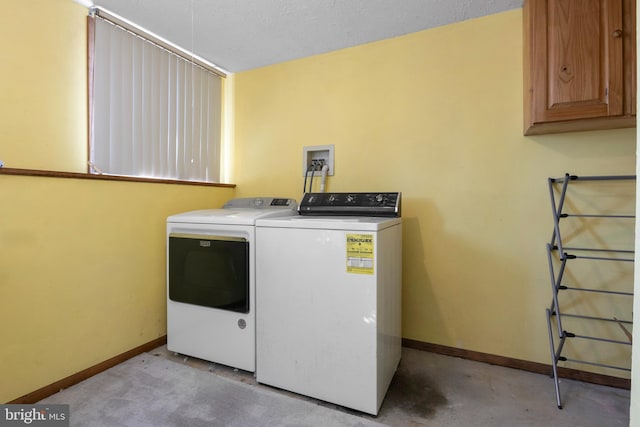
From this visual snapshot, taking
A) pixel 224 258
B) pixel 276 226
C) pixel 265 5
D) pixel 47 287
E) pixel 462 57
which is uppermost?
pixel 265 5

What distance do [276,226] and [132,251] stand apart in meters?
1.06

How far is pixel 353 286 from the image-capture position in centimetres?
153

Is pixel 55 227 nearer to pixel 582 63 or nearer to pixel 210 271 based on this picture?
pixel 210 271

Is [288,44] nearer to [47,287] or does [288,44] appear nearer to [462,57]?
[462,57]

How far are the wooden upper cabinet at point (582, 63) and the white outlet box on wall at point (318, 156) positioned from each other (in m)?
1.31

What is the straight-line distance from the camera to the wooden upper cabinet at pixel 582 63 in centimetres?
151

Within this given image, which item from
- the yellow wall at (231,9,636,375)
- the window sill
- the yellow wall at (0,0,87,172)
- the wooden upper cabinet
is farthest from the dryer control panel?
the yellow wall at (0,0,87,172)

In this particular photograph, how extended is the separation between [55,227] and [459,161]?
7.92ft

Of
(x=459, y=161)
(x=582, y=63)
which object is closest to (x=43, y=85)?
(x=459, y=161)

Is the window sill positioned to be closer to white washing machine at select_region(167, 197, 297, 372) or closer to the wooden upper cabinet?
white washing machine at select_region(167, 197, 297, 372)

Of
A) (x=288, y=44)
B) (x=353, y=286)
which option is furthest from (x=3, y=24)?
(x=353, y=286)

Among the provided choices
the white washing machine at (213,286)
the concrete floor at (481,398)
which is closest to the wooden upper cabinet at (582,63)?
the concrete floor at (481,398)

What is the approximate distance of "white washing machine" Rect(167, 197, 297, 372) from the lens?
1.81 meters

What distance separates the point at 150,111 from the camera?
226 cm
